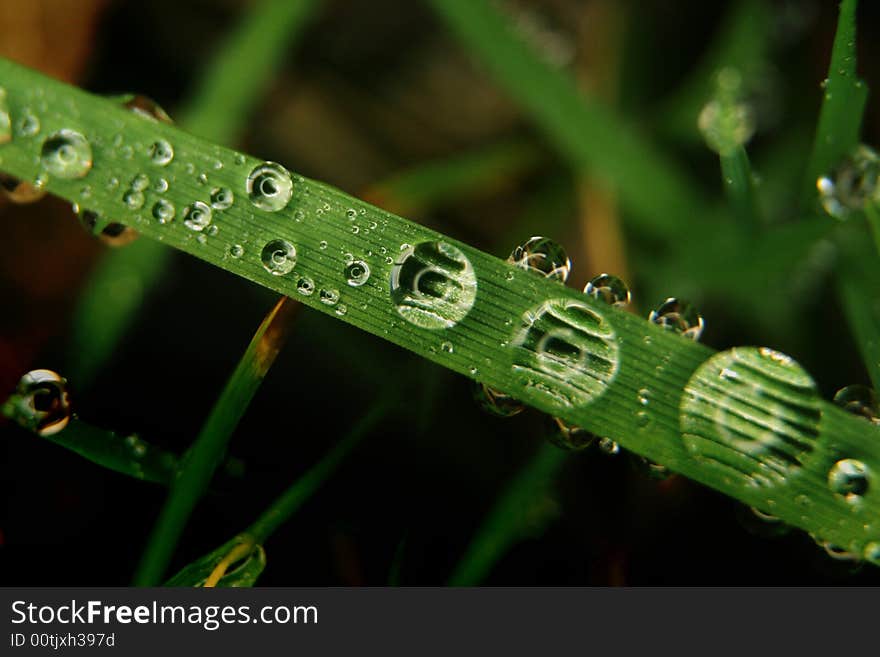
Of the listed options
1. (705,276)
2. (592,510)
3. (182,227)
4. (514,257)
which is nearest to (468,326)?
(514,257)

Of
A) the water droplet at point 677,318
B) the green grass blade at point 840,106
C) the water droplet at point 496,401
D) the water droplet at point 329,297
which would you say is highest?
the green grass blade at point 840,106

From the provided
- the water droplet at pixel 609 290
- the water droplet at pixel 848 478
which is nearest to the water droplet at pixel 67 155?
the water droplet at pixel 609 290

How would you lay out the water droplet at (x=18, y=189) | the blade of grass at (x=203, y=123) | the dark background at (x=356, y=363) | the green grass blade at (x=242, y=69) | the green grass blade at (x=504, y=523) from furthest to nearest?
Answer: the green grass blade at (x=242, y=69) < the blade of grass at (x=203, y=123) < the dark background at (x=356, y=363) < the green grass blade at (x=504, y=523) < the water droplet at (x=18, y=189)

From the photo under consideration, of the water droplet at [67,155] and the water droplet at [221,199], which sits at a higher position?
the water droplet at [67,155]

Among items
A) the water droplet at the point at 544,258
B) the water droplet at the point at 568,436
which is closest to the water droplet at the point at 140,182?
the water droplet at the point at 544,258

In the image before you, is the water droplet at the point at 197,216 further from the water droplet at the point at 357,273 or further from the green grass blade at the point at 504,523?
the green grass blade at the point at 504,523

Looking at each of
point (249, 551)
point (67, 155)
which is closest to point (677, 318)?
point (249, 551)

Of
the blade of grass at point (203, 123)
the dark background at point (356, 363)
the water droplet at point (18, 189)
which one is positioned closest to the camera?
the water droplet at point (18, 189)

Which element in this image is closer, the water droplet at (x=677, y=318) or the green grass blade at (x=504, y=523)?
the water droplet at (x=677, y=318)

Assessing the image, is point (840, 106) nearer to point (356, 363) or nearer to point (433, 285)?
point (433, 285)
